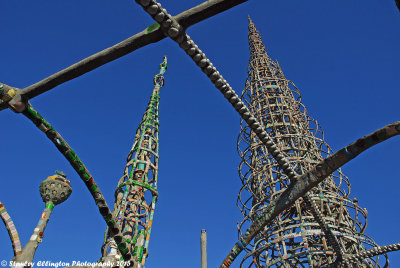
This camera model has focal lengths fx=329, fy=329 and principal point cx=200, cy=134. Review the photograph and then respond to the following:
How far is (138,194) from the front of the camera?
12.8 meters

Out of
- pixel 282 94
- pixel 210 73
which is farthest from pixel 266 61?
pixel 210 73

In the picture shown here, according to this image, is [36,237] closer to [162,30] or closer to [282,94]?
[162,30]

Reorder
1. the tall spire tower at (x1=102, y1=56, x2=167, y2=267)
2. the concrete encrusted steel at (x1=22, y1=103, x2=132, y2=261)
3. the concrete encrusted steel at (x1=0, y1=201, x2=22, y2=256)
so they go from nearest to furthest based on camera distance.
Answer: the concrete encrusted steel at (x1=0, y1=201, x2=22, y2=256), the concrete encrusted steel at (x1=22, y1=103, x2=132, y2=261), the tall spire tower at (x1=102, y1=56, x2=167, y2=267)

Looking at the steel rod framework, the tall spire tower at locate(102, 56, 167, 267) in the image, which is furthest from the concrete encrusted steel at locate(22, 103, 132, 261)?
the tall spire tower at locate(102, 56, 167, 267)

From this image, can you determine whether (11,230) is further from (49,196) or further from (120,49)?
(120,49)

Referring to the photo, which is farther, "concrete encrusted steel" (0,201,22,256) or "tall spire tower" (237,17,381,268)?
"tall spire tower" (237,17,381,268)

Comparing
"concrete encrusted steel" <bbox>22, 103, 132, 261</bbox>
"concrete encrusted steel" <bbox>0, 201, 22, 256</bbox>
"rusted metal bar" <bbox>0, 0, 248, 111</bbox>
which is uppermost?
"rusted metal bar" <bbox>0, 0, 248, 111</bbox>

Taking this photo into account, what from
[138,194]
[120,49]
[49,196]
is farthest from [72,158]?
[138,194]

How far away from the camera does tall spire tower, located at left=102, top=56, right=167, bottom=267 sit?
11.3 meters

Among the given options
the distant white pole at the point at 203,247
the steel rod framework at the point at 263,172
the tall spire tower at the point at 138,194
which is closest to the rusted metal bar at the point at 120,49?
the steel rod framework at the point at 263,172

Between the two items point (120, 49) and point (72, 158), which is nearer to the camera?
point (120, 49)

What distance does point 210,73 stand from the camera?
4.00 m

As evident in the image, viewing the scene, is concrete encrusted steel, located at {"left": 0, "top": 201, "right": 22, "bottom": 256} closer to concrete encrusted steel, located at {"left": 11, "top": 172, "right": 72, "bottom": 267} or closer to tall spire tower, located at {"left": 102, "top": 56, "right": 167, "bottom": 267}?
concrete encrusted steel, located at {"left": 11, "top": 172, "right": 72, "bottom": 267}

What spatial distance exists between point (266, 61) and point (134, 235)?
615 inches
